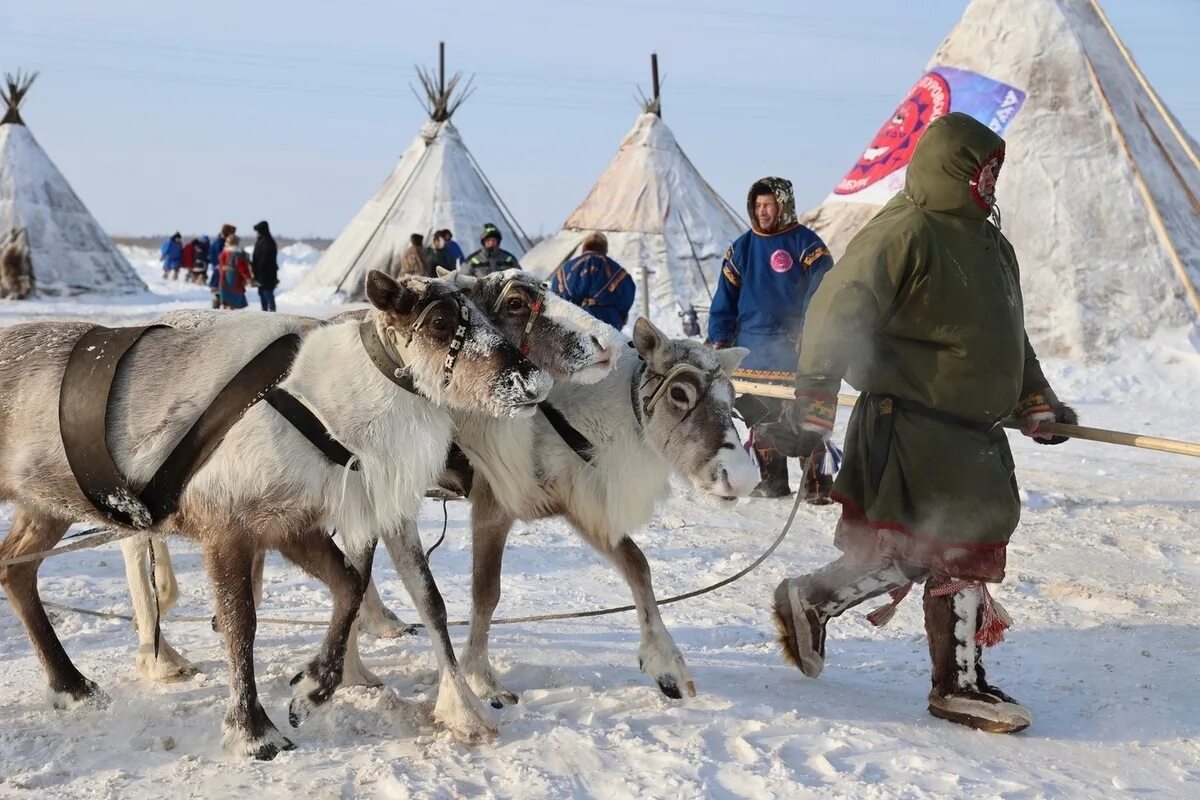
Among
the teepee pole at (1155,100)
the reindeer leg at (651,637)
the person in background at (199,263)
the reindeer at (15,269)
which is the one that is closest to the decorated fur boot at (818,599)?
the reindeer leg at (651,637)

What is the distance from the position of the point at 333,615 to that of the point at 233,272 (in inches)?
617

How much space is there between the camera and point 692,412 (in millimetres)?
3918

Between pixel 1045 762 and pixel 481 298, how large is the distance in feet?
7.25

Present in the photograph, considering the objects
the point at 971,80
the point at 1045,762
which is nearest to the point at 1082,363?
the point at 971,80

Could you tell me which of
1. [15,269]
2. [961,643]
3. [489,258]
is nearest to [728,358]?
[961,643]

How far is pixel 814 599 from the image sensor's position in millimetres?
3951

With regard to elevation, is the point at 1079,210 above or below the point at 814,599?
above

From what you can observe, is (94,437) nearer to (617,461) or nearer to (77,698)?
(77,698)

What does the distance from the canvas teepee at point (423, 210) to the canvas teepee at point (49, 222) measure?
455cm

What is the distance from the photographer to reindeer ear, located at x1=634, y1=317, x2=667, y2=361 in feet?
12.9

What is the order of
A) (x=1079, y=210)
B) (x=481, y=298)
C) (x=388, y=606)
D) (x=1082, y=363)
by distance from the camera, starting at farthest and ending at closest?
1. (x=1079, y=210)
2. (x=1082, y=363)
3. (x=388, y=606)
4. (x=481, y=298)

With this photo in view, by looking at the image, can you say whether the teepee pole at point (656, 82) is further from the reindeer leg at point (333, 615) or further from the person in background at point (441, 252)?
the reindeer leg at point (333, 615)

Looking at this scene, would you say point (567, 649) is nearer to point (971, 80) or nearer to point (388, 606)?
point (388, 606)

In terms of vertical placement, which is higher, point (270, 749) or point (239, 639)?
point (239, 639)
